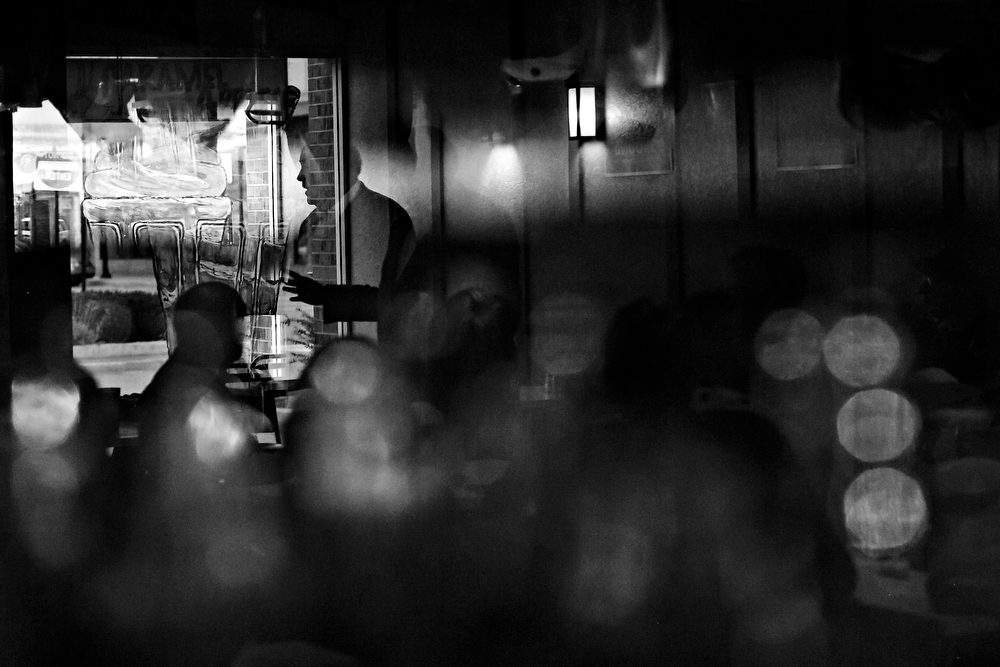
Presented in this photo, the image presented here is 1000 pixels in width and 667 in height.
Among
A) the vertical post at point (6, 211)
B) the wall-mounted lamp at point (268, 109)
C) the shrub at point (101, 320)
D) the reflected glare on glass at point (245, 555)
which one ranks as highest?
the wall-mounted lamp at point (268, 109)

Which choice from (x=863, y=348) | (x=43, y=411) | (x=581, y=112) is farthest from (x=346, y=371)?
(x=863, y=348)

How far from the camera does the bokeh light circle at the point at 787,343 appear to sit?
1708mm

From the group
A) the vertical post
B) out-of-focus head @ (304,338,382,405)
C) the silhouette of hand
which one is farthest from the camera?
out-of-focus head @ (304,338,382,405)

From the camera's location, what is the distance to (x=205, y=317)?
1.32 meters

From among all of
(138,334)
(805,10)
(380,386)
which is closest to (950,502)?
(805,10)

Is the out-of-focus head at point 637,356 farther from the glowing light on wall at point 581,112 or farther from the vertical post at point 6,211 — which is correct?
the vertical post at point 6,211

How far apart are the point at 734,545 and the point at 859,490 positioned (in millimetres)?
253

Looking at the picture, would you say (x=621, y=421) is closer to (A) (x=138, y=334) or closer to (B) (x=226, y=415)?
(B) (x=226, y=415)

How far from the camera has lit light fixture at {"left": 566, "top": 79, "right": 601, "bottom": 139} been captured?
4.88ft

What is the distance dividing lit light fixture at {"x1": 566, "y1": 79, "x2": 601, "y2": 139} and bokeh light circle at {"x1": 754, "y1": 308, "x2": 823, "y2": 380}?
48cm

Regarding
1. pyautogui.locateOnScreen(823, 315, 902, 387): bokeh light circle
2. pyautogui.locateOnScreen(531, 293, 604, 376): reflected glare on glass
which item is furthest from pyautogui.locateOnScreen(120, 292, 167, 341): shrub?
pyautogui.locateOnScreen(823, 315, 902, 387): bokeh light circle

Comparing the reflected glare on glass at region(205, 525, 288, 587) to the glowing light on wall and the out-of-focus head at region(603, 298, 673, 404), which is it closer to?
the out-of-focus head at region(603, 298, 673, 404)

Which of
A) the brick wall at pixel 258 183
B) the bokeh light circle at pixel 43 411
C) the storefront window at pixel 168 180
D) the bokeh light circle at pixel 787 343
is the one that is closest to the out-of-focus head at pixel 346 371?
the storefront window at pixel 168 180

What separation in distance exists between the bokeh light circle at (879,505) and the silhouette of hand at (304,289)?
3.26 ft
